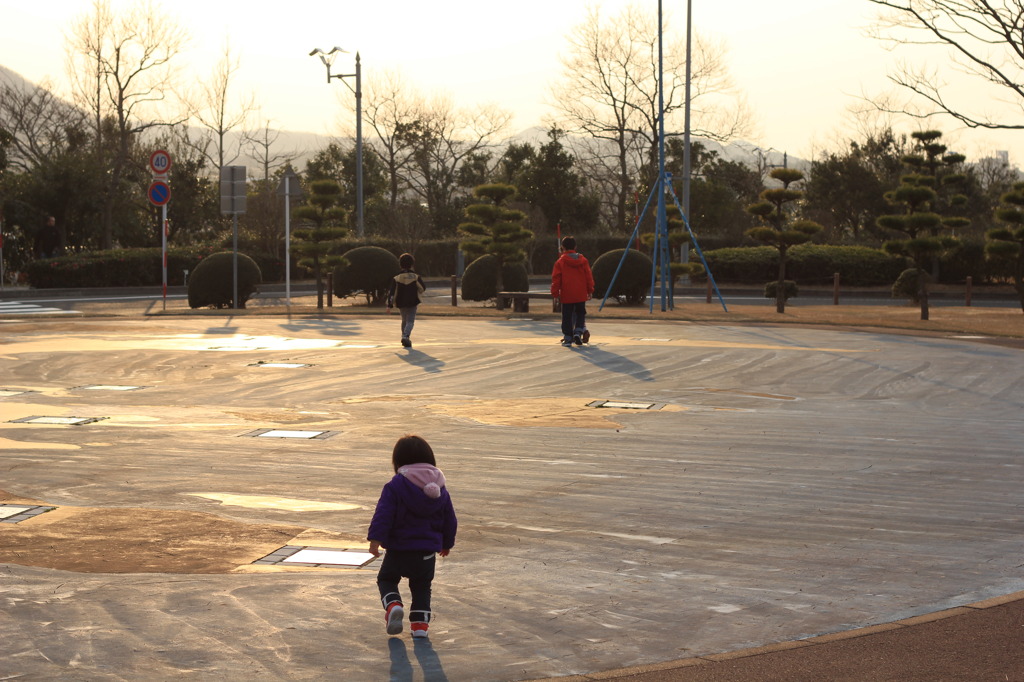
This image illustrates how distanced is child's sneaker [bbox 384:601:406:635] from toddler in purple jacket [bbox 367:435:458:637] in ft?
0.25

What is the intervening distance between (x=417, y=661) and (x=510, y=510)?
3039mm

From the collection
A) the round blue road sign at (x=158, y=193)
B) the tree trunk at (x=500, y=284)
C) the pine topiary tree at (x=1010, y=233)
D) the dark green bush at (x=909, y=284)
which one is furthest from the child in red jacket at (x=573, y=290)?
the dark green bush at (x=909, y=284)

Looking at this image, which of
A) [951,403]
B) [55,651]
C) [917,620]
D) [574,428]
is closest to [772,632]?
[917,620]

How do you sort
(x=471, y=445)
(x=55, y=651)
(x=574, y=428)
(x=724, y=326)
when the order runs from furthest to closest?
1. (x=724, y=326)
2. (x=574, y=428)
3. (x=471, y=445)
4. (x=55, y=651)

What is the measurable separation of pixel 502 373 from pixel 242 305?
17.2 m

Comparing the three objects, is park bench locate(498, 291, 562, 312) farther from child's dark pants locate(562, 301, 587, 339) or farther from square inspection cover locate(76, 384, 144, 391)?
square inspection cover locate(76, 384, 144, 391)

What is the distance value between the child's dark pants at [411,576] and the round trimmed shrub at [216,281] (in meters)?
26.5

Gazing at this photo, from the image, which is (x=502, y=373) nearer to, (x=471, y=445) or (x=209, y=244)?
(x=471, y=445)

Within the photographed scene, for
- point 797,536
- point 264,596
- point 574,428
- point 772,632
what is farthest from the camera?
point 574,428

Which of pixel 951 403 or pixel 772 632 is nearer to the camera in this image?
pixel 772 632

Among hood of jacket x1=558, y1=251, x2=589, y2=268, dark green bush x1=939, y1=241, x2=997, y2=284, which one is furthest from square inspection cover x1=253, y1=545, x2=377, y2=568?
dark green bush x1=939, y1=241, x2=997, y2=284

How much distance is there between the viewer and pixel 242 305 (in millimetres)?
32531

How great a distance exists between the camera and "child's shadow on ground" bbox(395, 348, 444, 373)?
1743 centimetres

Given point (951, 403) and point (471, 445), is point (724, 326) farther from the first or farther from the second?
point (471, 445)
